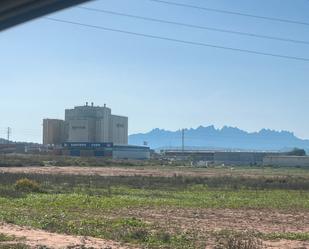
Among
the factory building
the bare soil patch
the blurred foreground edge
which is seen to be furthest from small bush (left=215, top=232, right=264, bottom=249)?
the factory building

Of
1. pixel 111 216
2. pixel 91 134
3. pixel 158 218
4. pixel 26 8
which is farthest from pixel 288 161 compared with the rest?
pixel 26 8

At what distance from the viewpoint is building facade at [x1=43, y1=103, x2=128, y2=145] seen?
169 metres

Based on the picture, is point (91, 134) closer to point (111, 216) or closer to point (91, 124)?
point (91, 124)

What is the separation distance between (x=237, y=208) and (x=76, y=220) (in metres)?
12.1

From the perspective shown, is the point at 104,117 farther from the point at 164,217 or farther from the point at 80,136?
the point at 164,217

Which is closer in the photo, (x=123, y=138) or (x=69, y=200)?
(x=69, y=200)

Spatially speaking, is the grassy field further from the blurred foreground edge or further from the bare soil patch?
the blurred foreground edge

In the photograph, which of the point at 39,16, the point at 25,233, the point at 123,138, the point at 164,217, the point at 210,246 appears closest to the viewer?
the point at 39,16

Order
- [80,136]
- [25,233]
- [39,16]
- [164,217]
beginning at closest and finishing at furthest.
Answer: [39,16]
[25,233]
[164,217]
[80,136]

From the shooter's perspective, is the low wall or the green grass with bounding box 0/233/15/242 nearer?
the green grass with bounding box 0/233/15/242

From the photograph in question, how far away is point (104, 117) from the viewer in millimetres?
172875

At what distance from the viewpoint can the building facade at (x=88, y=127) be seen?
6649 inches

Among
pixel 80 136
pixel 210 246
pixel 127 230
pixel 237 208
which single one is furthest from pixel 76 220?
pixel 80 136

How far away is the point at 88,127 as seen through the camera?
167625mm
